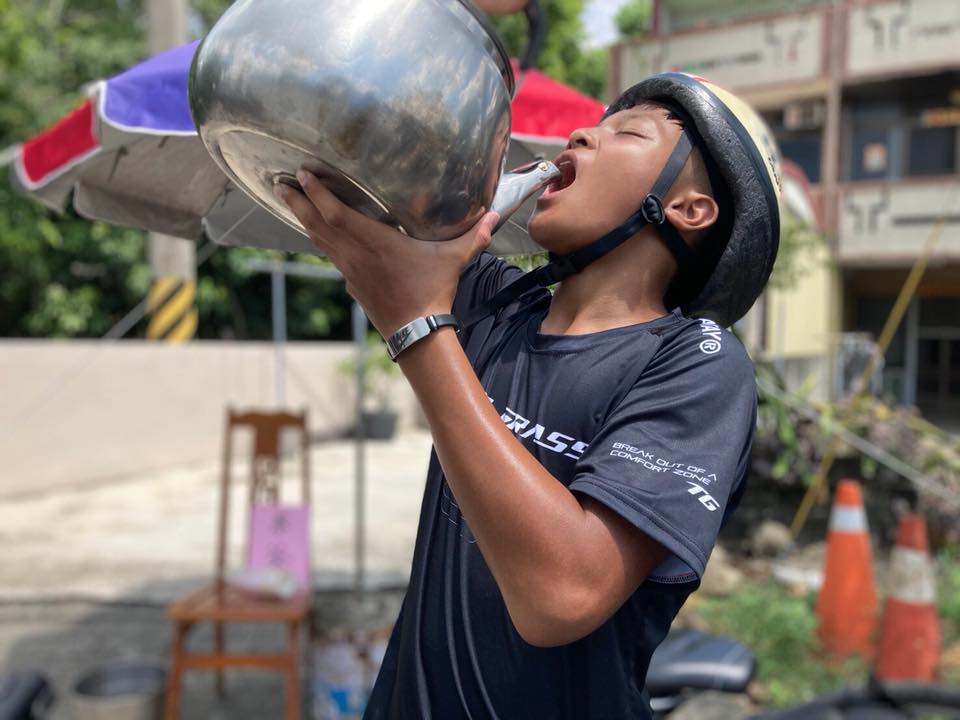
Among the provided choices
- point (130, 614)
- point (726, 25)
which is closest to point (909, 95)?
point (726, 25)

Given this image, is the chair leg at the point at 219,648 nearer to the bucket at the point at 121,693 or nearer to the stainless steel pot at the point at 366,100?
the bucket at the point at 121,693

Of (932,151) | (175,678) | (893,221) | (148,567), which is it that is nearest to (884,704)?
(175,678)

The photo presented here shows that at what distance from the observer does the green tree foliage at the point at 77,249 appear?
25.5ft

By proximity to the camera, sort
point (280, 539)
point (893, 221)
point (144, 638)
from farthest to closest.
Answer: point (893, 221)
point (144, 638)
point (280, 539)

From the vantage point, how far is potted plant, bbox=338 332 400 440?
34.3ft

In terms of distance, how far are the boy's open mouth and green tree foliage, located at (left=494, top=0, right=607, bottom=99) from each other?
13.6 metres

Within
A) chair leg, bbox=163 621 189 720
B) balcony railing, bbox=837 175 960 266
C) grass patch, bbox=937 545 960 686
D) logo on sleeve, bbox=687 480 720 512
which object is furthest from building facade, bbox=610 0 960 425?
logo on sleeve, bbox=687 480 720 512

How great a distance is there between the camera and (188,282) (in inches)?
295

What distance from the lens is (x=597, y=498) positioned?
81 cm

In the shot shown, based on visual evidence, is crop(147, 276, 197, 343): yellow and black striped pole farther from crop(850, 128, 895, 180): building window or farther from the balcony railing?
crop(850, 128, 895, 180): building window

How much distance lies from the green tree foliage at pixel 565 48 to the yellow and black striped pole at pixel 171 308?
8.40 meters

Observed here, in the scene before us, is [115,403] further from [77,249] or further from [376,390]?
[376,390]

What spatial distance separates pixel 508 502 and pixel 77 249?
35.2 feet

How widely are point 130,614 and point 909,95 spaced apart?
13.2m
